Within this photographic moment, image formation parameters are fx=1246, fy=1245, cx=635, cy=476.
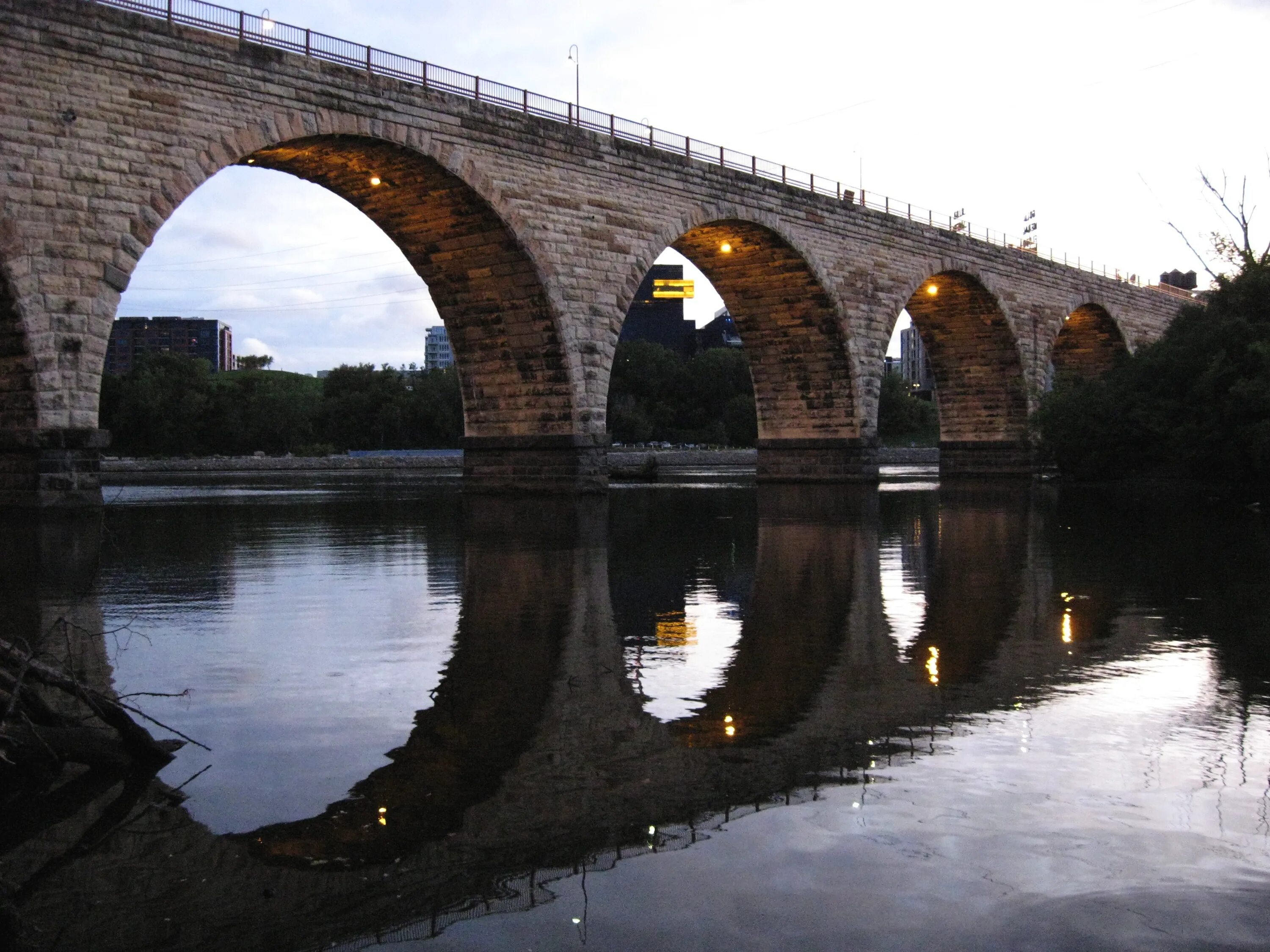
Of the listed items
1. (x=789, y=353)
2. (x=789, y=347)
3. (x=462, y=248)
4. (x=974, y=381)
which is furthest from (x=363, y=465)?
(x=462, y=248)

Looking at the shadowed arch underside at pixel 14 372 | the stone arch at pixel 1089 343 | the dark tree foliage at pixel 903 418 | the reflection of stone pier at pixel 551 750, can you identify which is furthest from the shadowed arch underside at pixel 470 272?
the dark tree foliage at pixel 903 418

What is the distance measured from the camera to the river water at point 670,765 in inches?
131

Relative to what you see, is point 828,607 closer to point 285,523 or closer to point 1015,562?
point 1015,562

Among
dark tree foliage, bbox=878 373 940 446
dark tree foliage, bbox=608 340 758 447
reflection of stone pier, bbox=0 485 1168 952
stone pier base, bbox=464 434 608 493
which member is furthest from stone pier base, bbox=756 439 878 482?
dark tree foliage, bbox=878 373 940 446

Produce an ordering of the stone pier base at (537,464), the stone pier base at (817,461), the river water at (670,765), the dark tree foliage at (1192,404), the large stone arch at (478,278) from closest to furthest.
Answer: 1. the river water at (670,765)
2. the dark tree foliage at (1192,404)
3. the large stone arch at (478,278)
4. the stone pier base at (537,464)
5. the stone pier base at (817,461)

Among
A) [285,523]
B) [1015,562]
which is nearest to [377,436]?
[285,523]

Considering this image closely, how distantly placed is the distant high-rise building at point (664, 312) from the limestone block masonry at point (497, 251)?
10032cm

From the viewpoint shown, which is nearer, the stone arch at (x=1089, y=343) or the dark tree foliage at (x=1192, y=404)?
the dark tree foliage at (x=1192, y=404)

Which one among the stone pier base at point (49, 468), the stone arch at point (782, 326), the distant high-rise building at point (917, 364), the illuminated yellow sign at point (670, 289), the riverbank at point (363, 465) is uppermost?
the illuminated yellow sign at point (670, 289)

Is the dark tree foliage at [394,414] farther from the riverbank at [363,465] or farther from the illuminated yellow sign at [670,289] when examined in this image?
the illuminated yellow sign at [670,289]

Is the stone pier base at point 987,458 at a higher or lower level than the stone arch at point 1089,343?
lower

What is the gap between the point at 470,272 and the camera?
27.3 meters

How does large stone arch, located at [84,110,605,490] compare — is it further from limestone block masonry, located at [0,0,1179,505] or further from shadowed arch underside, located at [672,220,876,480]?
shadowed arch underside, located at [672,220,876,480]

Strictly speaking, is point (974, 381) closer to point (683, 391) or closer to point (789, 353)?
point (789, 353)
